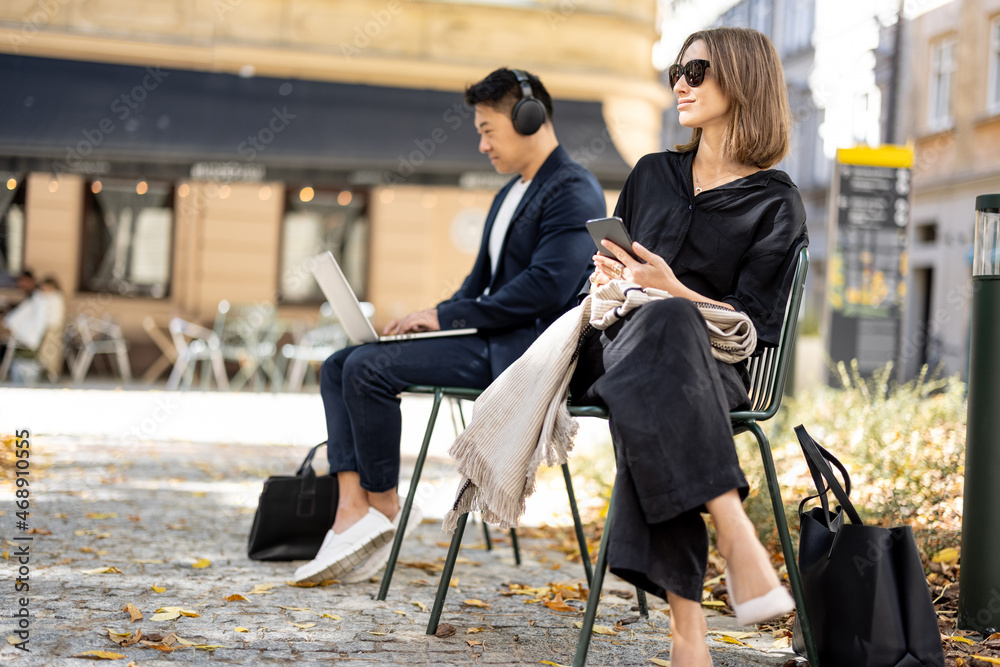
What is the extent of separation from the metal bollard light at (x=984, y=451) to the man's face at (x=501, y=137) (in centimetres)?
148

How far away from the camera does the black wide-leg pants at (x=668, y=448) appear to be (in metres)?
1.96

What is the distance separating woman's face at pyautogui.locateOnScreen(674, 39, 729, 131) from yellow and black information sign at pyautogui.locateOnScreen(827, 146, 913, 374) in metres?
6.77

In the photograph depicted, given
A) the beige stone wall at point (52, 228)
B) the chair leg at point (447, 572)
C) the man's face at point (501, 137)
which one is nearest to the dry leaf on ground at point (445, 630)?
the chair leg at point (447, 572)

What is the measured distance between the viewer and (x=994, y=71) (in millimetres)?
18750

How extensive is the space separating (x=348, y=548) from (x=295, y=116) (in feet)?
30.3

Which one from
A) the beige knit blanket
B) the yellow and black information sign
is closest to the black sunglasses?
the beige knit blanket

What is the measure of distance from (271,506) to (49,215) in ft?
39.0

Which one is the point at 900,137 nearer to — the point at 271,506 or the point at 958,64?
the point at 958,64

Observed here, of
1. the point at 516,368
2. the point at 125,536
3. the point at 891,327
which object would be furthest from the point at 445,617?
the point at 891,327

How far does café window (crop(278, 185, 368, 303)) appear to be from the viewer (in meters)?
14.5

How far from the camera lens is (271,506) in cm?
343

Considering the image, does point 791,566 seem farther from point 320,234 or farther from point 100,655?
point 320,234

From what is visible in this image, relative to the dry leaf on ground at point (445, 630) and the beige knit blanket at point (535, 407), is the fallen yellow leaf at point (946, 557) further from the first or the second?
the dry leaf on ground at point (445, 630)

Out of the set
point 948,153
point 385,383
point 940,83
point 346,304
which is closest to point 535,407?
point 385,383
